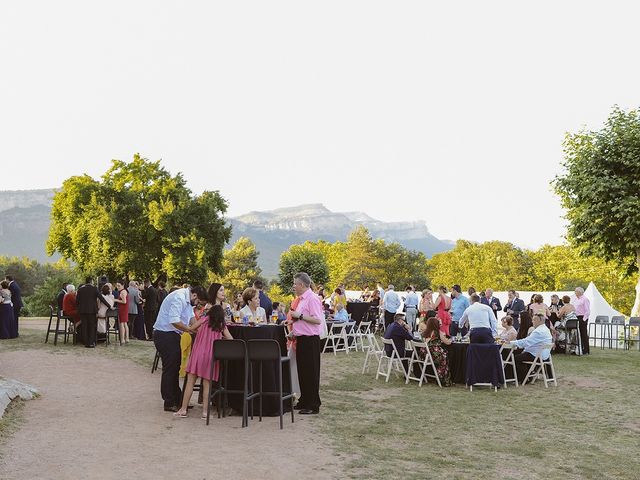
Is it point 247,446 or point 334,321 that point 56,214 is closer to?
point 334,321

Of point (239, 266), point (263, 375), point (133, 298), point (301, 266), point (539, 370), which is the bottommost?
point (539, 370)

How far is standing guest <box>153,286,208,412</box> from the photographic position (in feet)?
28.2

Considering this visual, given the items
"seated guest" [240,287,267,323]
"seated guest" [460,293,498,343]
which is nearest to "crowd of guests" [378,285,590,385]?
"seated guest" [460,293,498,343]

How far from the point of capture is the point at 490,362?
11555mm

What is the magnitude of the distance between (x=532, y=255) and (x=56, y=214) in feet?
184

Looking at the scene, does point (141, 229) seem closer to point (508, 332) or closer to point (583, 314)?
point (583, 314)

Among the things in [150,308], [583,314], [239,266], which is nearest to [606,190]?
[583,314]

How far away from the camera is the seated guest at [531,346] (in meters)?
12.1

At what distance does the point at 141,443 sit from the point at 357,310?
1464 cm

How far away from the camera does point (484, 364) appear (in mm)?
11586

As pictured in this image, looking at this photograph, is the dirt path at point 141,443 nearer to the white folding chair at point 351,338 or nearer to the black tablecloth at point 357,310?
the white folding chair at point 351,338

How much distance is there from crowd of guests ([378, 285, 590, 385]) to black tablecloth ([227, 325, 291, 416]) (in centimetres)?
391

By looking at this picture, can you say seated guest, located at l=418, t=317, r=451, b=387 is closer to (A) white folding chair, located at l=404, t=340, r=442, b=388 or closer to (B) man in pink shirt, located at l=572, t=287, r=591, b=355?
(A) white folding chair, located at l=404, t=340, r=442, b=388

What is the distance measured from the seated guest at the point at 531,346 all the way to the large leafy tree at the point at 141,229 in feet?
91.1
